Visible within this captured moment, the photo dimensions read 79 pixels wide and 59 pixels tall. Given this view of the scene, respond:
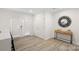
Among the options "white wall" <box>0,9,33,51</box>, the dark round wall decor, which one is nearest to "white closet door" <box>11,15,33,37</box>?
"white wall" <box>0,9,33,51</box>

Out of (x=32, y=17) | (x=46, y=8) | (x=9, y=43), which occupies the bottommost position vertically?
(x=9, y=43)

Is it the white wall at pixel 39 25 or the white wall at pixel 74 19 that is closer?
the white wall at pixel 74 19

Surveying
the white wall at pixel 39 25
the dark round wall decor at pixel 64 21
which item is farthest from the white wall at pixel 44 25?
the dark round wall decor at pixel 64 21

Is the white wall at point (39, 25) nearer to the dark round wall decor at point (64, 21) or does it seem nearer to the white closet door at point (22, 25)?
the white closet door at point (22, 25)

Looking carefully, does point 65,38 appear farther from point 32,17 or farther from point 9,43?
point 9,43
